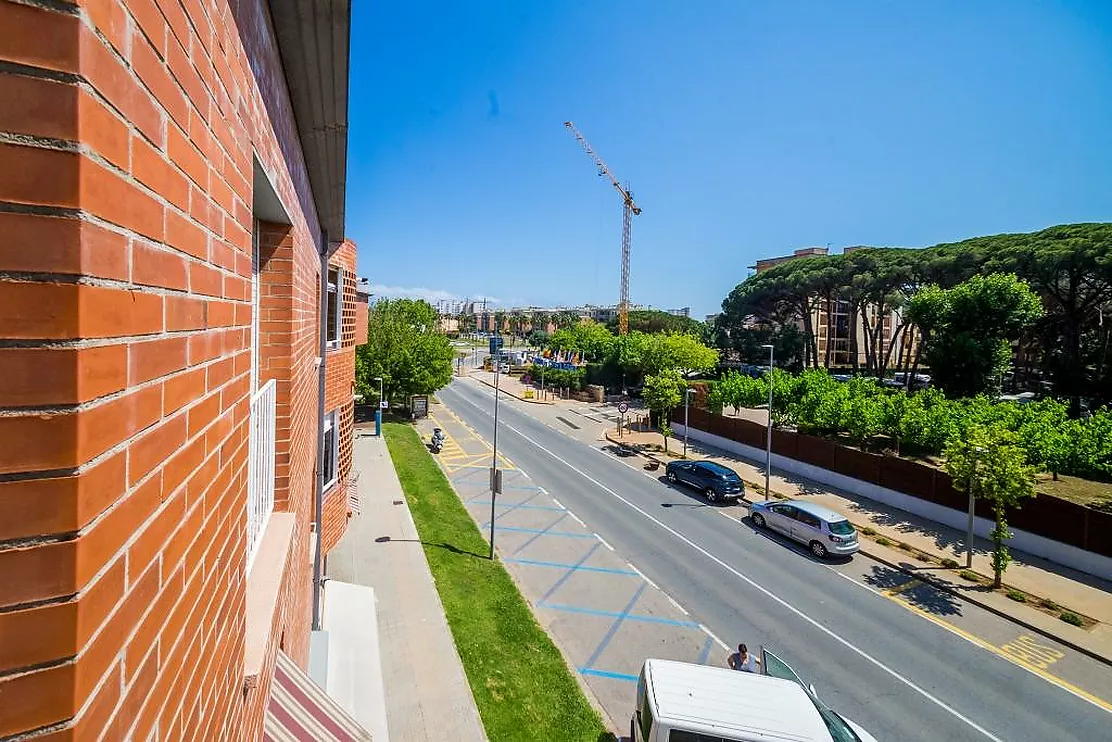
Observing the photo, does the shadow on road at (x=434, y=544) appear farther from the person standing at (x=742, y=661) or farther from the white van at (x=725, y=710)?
the white van at (x=725, y=710)

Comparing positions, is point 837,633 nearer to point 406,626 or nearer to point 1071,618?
point 1071,618

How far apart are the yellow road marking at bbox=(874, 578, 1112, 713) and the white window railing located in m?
14.2

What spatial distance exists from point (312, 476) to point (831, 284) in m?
51.5

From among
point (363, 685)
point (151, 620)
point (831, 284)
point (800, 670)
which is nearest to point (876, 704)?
point (800, 670)

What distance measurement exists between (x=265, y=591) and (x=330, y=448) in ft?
21.0

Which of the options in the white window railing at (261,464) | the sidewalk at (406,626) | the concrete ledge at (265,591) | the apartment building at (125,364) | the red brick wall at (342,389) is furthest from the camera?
the sidewalk at (406,626)

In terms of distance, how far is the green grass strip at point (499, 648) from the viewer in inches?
353

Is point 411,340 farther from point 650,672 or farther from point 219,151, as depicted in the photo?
point 219,151

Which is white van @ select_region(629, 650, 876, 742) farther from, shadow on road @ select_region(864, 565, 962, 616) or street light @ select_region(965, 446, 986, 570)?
street light @ select_region(965, 446, 986, 570)

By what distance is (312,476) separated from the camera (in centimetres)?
689

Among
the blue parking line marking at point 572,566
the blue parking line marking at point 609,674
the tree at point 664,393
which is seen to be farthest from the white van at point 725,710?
the tree at point 664,393

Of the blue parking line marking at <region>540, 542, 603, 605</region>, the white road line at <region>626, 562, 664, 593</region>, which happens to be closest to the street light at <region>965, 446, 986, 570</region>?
the white road line at <region>626, 562, 664, 593</region>

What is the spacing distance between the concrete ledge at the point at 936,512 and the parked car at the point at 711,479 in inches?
173

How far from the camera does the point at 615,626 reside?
1237 centimetres
